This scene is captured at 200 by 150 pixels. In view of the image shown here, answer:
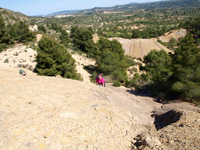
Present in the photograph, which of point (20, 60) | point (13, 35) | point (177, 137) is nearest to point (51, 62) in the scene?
point (20, 60)

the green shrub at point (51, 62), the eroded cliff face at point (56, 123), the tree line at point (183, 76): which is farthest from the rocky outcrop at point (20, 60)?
the tree line at point (183, 76)

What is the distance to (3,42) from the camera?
100 ft

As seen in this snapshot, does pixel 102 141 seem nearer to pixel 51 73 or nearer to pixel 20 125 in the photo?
pixel 20 125

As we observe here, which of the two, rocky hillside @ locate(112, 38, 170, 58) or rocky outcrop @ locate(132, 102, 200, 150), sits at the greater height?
rocky outcrop @ locate(132, 102, 200, 150)

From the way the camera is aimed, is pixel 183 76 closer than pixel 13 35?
Yes

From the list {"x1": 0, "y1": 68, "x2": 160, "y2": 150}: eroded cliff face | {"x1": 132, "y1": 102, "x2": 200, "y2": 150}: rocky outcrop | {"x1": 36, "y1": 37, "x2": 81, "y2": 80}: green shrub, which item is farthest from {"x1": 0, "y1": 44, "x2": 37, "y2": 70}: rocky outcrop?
{"x1": 132, "y1": 102, "x2": 200, "y2": 150}: rocky outcrop

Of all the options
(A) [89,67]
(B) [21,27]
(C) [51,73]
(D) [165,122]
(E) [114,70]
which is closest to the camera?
(D) [165,122]

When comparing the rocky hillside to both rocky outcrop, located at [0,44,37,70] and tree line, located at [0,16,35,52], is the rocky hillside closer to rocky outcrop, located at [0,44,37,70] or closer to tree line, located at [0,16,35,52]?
tree line, located at [0,16,35,52]

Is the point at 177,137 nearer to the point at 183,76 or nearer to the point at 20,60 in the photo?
the point at 183,76

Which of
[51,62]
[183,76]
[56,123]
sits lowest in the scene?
[183,76]

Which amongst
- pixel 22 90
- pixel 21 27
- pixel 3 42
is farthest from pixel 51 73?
pixel 21 27

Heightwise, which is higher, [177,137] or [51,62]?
[51,62]

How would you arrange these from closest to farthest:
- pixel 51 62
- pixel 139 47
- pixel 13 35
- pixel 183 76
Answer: pixel 183 76
pixel 51 62
pixel 13 35
pixel 139 47

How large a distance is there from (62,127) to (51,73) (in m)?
13.4
